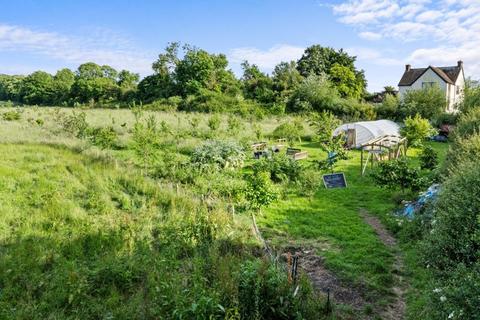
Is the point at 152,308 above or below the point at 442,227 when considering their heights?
below

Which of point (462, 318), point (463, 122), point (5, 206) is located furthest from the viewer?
point (463, 122)

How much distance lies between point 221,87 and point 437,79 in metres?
26.0

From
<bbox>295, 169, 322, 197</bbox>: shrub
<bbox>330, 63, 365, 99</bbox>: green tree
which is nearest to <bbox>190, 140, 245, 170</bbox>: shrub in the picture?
<bbox>295, 169, 322, 197</bbox>: shrub

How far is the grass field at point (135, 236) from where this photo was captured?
5.08 metres

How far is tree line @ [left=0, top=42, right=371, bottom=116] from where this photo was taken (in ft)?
118

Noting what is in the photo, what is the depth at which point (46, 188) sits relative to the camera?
867 centimetres

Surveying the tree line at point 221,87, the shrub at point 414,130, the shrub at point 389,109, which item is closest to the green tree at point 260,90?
the tree line at point 221,87

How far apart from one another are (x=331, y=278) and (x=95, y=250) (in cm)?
445

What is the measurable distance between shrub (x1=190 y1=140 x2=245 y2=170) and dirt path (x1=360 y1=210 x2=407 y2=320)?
5907 mm

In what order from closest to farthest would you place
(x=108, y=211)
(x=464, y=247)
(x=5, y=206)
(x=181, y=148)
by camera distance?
1. (x=464, y=247)
2. (x=5, y=206)
3. (x=108, y=211)
4. (x=181, y=148)

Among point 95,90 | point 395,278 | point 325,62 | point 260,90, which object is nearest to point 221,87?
point 260,90

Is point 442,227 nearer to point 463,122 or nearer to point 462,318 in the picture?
point 462,318

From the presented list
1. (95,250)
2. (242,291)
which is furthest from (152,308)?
(95,250)

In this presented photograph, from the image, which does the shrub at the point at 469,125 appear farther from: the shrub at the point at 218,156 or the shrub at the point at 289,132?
the shrub at the point at 289,132
